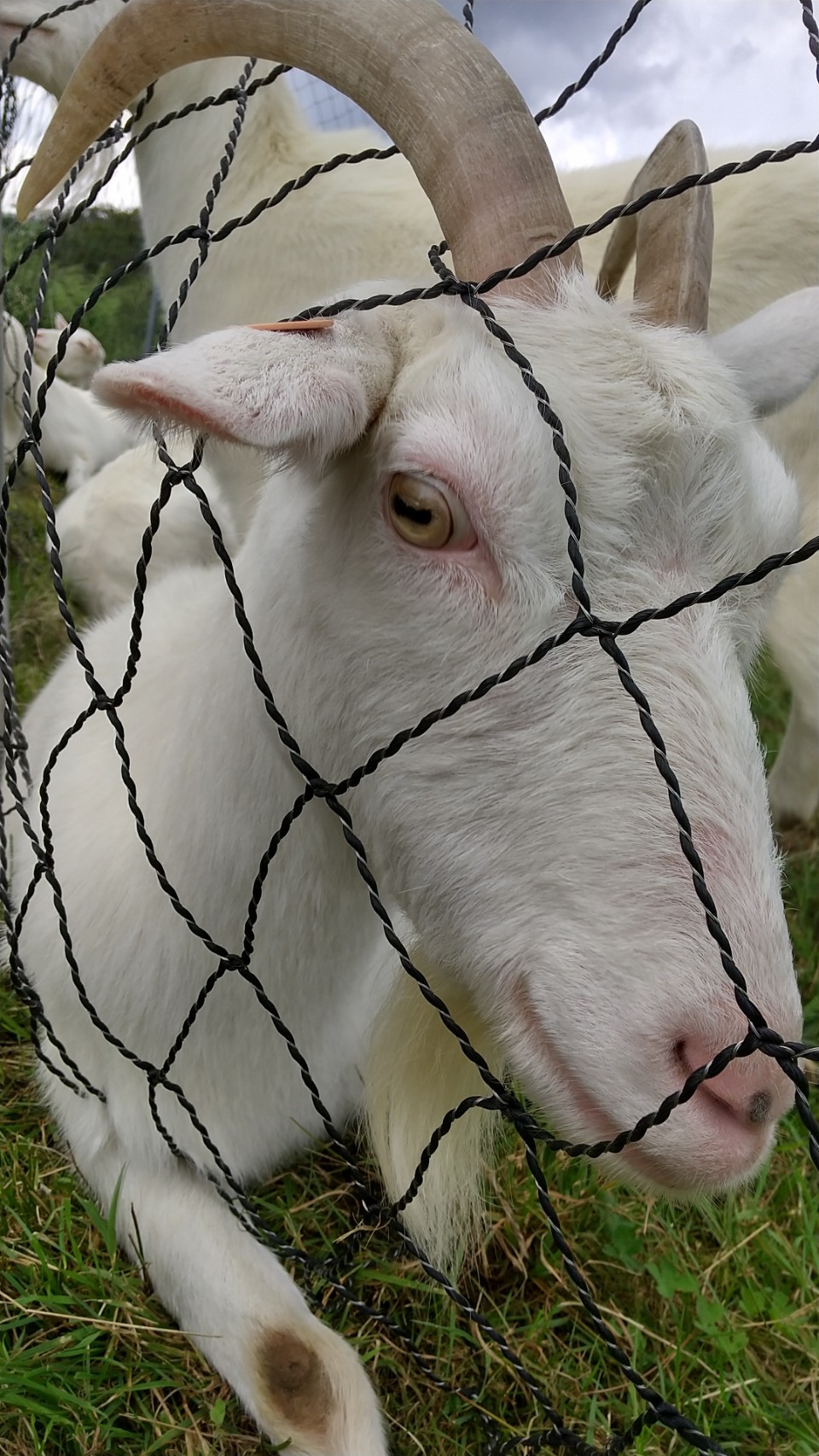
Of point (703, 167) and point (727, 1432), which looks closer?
point (703, 167)

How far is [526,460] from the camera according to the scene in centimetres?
120

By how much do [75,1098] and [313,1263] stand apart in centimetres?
55

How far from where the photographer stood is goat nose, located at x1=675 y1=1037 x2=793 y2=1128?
1106 mm

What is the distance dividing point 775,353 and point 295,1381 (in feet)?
5.55

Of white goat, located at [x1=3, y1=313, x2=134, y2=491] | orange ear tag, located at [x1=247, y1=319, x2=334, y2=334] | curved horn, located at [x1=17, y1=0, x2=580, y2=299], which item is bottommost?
orange ear tag, located at [x1=247, y1=319, x2=334, y2=334]

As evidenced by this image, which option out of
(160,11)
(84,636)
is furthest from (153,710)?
(160,11)

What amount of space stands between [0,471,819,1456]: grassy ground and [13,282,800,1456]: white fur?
11 cm

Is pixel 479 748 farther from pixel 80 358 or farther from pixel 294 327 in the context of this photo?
pixel 80 358

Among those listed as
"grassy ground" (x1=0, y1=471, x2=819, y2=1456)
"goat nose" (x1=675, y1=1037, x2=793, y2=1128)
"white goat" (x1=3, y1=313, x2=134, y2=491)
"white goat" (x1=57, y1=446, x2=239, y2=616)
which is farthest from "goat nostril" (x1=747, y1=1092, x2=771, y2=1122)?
"white goat" (x1=3, y1=313, x2=134, y2=491)

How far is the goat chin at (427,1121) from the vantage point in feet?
5.93

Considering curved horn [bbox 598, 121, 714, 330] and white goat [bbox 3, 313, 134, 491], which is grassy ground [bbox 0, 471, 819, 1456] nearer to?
curved horn [bbox 598, 121, 714, 330]

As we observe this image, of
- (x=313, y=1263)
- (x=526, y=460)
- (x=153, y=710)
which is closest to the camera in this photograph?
(x=526, y=460)

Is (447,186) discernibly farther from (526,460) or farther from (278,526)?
(278,526)

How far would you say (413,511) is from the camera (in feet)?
4.25
